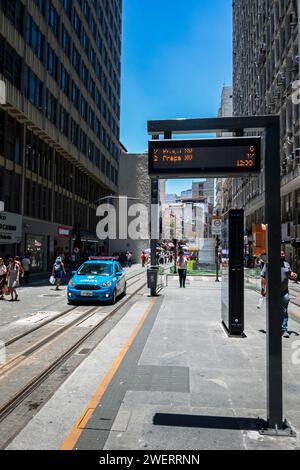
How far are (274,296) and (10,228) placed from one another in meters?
24.3

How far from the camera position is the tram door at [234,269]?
8.92 meters

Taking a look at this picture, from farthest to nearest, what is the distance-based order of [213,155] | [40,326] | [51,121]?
[51,121]
[40,326]
[213,155]

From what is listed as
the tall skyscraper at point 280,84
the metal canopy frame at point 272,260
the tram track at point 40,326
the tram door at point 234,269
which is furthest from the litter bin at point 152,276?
the metal canopy frame at point 272,260

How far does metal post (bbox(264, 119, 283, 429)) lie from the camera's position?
14.5ft

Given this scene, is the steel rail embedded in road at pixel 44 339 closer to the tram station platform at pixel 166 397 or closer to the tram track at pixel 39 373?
the tram track at pixel 39 373

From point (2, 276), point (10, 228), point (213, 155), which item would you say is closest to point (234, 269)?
point (213, 155)

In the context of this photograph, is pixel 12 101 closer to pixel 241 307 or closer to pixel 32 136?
pixel 32 136

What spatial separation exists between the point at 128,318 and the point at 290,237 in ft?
78.5

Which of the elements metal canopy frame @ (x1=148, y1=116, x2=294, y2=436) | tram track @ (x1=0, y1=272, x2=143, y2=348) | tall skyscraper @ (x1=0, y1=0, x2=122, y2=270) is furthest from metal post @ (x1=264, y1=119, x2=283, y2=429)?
tall skyscraper @ (x1=0, y1=0, x2=122, y2=270)

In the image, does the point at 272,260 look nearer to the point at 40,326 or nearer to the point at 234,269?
the point at 234,269

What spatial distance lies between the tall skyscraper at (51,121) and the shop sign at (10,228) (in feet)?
0.44

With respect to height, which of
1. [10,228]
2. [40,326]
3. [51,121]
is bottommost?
[40,326]

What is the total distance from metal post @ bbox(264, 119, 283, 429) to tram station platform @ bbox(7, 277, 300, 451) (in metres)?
0.34

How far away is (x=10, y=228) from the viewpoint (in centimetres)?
2650
